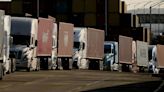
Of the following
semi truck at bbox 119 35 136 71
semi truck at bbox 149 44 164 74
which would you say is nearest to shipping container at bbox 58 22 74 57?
semi truck at bbox 119 35 136 71

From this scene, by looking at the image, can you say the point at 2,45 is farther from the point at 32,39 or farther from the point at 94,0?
the point at 94,0

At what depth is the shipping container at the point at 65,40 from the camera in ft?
130

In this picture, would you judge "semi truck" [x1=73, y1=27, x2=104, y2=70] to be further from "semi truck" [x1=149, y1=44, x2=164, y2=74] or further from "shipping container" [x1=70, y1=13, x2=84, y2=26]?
"shipping container" [x1=70, y1=13, x2=84, y2=26]

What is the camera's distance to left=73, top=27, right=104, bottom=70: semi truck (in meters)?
42.3

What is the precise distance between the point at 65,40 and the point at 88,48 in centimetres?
437

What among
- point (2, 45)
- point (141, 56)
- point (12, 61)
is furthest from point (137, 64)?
point (2, 45)

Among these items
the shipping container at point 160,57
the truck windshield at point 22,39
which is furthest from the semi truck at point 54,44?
the shipping container at point 160,57

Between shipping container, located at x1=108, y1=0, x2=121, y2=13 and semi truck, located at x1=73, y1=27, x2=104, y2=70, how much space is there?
95.7 ft

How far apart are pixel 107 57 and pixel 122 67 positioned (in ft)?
11.4

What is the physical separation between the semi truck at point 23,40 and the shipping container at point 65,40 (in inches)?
236

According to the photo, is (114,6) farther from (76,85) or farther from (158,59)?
(76,85)

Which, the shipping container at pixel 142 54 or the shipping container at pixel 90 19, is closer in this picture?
the shipping container at pixel 142 54

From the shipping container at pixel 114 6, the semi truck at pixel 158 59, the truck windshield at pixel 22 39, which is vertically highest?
the shipping container at pixel 114 6

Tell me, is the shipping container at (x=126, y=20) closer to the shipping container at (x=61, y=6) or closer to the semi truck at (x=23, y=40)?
the shipping container at (x=61, y=6)
